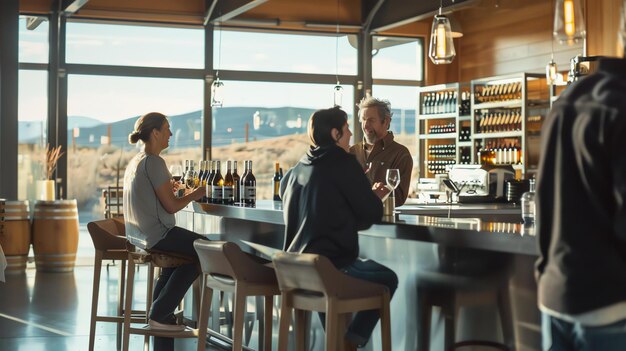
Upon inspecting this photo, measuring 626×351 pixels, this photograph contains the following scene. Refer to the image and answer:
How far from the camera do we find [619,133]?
7.86 ft

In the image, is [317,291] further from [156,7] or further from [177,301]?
[156,7]

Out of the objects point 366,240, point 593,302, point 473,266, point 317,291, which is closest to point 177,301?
point 366,240

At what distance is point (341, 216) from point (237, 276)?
1.98 feet

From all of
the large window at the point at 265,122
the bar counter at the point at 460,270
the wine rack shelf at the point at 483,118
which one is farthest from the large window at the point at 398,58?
the bar counter at the point at 460,270

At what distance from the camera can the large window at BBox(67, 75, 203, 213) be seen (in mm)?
12164

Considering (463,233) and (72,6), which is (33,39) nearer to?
(72,6)

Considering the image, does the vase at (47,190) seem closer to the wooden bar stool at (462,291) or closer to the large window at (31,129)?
the large window at (31,129)

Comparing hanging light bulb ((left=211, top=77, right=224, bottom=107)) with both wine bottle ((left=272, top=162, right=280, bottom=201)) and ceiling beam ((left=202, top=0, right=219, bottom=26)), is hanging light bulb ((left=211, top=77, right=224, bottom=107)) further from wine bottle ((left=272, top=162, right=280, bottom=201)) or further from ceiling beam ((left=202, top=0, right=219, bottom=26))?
wine bottle ((left=272, top=162, right=280, bottom=201))

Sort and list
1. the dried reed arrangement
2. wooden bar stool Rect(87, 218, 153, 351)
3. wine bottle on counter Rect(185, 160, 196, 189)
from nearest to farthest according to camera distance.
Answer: wooden bar stool Rect(87, 218, 153, 351)
wine bottle on counter Rect(185, 160, 196, 189)
the dried reed arrangement

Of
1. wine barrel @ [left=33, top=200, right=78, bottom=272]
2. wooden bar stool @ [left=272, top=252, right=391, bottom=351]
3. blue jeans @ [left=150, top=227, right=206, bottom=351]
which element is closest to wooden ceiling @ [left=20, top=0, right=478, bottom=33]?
wine barrel @ [left=33, top=200, right=78, bottom=272]

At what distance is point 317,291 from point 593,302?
1.51 metres

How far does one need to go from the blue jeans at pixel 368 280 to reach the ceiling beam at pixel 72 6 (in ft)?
25.8

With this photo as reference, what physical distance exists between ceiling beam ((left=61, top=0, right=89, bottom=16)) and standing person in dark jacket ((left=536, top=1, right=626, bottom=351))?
930 cm

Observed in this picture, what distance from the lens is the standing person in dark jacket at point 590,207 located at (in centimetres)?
242
